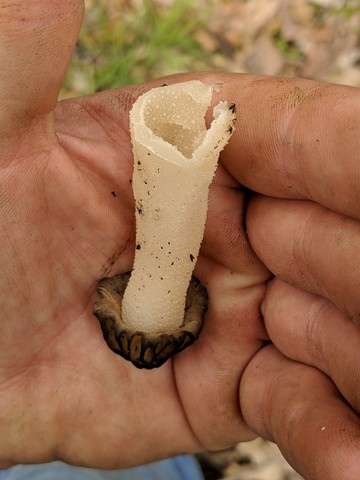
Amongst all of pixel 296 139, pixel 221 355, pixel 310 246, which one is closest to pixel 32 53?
pixel 296 139

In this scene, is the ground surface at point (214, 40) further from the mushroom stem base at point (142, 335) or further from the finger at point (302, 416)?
the finger at point (302, 416)

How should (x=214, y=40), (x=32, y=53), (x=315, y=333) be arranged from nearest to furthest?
(x=32, y=53) → (x=315, y=333) → (x=214, y=40)

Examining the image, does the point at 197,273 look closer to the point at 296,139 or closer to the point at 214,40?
the point at 296,139

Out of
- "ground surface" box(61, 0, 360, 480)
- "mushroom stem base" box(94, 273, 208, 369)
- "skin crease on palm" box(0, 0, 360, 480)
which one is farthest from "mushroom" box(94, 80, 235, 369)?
"ground surface" box(61, 0, 360, 480)

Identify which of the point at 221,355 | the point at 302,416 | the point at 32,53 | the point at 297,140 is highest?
the point at 32,53

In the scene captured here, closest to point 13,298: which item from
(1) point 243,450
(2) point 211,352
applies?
(2) point 211,352

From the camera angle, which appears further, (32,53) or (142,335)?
(142,335)

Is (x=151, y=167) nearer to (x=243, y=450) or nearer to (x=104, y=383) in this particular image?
(x=104, y=383)
